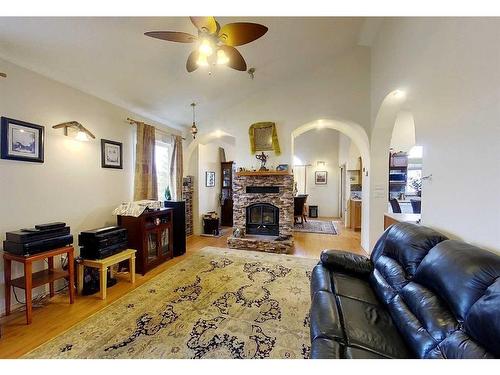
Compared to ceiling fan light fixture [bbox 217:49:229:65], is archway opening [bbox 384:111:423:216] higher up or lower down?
lower down

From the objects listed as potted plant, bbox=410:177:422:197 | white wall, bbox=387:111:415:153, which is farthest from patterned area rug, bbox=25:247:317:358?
potted plant, bbox=410:177:422:197

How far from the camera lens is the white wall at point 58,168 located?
2180 mm

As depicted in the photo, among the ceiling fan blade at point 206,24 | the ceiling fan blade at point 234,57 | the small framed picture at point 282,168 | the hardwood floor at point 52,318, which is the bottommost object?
the hardwood floor at point 52,318

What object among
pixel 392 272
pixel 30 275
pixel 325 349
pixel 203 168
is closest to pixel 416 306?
pixel 392 272

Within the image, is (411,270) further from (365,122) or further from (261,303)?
(365,122)

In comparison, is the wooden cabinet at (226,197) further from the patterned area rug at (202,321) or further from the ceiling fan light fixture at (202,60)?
the ceiling fan light fixture at (202,60)

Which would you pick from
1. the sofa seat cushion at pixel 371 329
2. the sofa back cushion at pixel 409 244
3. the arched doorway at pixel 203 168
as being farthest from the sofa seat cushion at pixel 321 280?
the arched doorway at pixel 203 168

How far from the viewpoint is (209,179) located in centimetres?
597

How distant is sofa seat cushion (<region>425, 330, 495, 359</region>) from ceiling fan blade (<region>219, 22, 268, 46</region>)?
225 cm

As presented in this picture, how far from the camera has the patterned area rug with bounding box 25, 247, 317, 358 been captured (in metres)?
1.66

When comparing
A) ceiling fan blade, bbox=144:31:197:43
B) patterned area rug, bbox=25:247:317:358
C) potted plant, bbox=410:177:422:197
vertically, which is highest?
ceiling fan blade, bbox=144:31:197:43

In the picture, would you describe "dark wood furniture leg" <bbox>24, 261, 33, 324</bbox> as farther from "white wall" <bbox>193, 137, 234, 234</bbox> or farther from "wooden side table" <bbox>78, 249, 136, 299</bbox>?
"white wall" <bbox>193, 137, 234, 234</bbox>

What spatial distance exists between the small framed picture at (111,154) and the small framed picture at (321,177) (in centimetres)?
732

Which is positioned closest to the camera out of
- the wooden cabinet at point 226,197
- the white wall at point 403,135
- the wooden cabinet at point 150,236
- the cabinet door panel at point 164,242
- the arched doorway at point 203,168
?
the wooden cabinet at point 150,236
